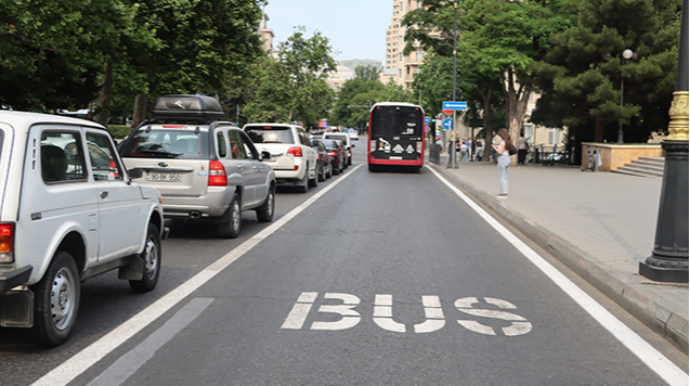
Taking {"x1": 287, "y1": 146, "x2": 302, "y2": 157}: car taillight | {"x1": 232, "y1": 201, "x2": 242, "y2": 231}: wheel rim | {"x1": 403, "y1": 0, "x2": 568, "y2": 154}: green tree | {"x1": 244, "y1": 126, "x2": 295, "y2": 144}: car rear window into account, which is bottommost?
{"x1": 232, "y1": 201, "x2": 242, "y2": 231}: wheel rim

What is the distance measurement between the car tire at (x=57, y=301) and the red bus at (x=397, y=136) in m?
26.5

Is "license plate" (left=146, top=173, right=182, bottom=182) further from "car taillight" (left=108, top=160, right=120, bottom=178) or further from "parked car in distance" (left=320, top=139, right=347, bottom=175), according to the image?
"parked car in distance" (left=320, top=139, right=347, bottom=175)

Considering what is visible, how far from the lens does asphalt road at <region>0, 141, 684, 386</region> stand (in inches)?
182

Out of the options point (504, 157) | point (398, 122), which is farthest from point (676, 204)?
point (398, 122)

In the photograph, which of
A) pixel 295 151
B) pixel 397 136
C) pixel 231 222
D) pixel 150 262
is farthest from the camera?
pixel 397 136

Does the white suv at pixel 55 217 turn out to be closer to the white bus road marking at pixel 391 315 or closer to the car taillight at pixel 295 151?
the white bus road marking at pixel 391 315

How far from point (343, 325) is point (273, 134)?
13172 millimetres

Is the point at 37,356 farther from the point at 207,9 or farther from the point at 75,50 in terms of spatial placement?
the point at 207,9

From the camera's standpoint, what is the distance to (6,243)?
455 cm

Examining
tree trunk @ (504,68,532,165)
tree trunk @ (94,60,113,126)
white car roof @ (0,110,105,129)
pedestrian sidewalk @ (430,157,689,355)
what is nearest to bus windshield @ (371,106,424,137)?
tree trunk @ (504,68,532,165)

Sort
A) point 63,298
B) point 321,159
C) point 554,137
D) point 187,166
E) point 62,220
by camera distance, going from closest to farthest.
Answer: point 62,220 < point 63,298 < point 187,166 < point 321,159 < point 554,137

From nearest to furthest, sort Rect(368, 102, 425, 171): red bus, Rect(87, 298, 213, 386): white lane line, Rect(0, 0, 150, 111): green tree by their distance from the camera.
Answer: Rect(87, 298, 213, 386): white lane line → Rect(0, 0, 150, 111): green tree → Rect(368, 102, 425, 171): red bus

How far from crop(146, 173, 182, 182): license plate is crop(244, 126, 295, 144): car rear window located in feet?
27.2

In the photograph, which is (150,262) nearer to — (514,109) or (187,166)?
(187,166)
